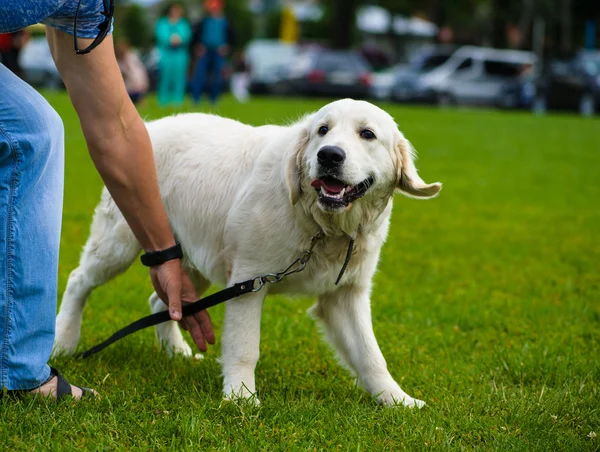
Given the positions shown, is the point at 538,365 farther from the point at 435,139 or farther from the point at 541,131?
the point at 541,131

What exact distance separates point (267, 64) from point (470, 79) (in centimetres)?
1066

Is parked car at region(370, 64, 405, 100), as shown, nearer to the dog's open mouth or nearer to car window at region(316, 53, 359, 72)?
car window at region(316, 53, 359, 72)

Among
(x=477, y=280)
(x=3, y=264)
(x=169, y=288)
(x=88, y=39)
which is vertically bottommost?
(x=477, y=280)

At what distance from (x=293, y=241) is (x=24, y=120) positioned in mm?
1248

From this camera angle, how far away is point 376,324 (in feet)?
17.4

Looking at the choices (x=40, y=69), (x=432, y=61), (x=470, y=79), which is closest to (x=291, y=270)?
(x=470, y=79)

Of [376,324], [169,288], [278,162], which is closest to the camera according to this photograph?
[169,288]

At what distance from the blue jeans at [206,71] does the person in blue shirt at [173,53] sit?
641mm

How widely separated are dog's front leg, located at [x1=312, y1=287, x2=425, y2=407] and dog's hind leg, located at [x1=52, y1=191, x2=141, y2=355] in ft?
3.58

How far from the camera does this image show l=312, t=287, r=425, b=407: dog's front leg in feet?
A: 13.1

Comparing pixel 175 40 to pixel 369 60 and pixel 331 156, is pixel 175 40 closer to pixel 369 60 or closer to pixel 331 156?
pixel 331 156

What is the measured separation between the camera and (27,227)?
10.6 ft

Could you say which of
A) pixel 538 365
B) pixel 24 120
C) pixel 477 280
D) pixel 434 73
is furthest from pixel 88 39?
pixel 434 73

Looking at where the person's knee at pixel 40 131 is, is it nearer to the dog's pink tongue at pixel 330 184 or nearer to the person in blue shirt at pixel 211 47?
the dog's pink tongue at pixel 330 184
